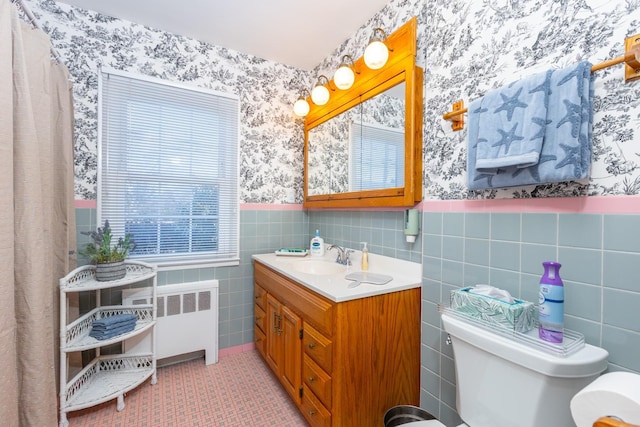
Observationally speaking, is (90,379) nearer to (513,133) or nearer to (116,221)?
(116,221)

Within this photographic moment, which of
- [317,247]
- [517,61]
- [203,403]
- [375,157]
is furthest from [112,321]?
[517,61]

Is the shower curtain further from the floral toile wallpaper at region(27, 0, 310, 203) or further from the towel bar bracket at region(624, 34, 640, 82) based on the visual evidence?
the towel bar bracket at region(624, 34, 640, 82)

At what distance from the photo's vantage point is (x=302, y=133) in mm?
2574

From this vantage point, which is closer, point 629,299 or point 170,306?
point 629,299

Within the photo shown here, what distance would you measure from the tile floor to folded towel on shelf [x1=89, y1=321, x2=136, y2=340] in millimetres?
459

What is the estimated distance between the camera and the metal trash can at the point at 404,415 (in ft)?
4.24

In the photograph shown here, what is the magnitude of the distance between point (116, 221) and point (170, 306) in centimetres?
73

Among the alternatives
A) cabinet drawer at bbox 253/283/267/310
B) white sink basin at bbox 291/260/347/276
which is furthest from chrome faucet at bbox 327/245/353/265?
cabinet drawer at bbox 253/283/267/310

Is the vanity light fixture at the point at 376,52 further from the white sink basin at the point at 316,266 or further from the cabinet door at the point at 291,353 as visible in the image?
the cabinet door at the point at 291,353

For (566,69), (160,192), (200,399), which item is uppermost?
(566,69)

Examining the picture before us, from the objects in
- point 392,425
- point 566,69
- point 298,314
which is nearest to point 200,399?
point 298,314

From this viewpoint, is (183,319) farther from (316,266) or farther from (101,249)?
(316,266)

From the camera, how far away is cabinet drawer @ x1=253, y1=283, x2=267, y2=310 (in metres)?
2.03

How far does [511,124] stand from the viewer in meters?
0.99
